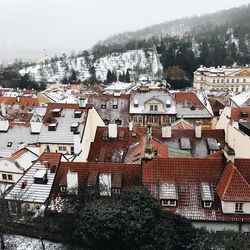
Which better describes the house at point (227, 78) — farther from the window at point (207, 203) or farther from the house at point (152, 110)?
the window at point (207, 203)

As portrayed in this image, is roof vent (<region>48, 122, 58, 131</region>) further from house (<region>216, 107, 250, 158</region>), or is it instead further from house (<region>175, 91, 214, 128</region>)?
house (<region>175, 91, 214, 128</region>)

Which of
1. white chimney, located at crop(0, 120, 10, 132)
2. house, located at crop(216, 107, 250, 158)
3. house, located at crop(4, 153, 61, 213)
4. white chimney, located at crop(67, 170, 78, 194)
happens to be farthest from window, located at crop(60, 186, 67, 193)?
white chimney, located at crop(0, 120, 10, 132)

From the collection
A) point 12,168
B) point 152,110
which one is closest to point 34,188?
point 12,168

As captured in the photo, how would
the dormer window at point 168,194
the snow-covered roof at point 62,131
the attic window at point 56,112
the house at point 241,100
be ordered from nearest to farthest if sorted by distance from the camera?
the dormer window at point 168,194, the snow-covered roof at point 62,131, the attic window at point 56,112, the house at point 241,100

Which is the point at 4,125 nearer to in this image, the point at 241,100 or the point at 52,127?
the point at 52,127

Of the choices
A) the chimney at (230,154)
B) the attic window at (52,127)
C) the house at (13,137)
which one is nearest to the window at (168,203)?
the chimney at (230,154)

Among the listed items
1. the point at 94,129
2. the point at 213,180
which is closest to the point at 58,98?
the point at 94,129

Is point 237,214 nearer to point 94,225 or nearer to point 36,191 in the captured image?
point 94,225
